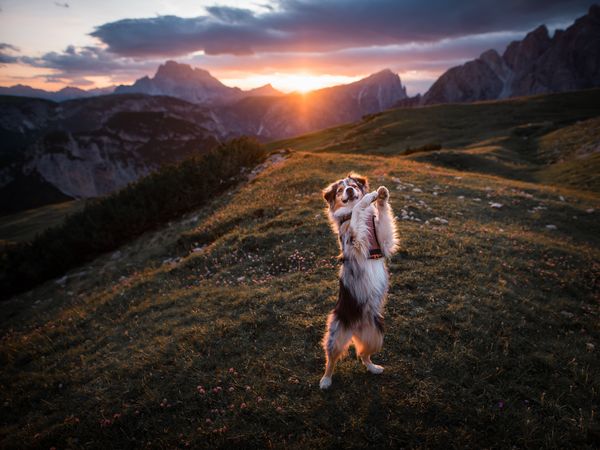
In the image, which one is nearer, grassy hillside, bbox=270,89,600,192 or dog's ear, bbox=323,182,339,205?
dog's ear, bbox=323,182,339,205

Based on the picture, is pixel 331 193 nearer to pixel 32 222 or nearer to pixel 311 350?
pixel 311 350

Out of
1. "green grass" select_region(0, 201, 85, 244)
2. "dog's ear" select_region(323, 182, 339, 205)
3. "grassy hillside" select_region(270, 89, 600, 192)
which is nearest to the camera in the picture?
"dog's ear" select_region(323, 182, 339, 205)

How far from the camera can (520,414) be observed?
221 inches

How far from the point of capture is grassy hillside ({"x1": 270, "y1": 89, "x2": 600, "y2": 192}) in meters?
29.4

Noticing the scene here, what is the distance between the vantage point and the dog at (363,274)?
565 centimetres

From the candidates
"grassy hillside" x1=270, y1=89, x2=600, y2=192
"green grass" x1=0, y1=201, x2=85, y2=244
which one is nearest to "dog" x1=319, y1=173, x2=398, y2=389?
"grassy hillside" x1=270, y1=89, x2=600, y2=192

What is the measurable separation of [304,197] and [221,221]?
4.90 meters

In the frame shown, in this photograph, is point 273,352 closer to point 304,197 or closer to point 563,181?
point 304,197

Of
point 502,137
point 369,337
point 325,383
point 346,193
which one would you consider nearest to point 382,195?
point 346,193

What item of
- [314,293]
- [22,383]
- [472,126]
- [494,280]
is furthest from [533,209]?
[472,126]

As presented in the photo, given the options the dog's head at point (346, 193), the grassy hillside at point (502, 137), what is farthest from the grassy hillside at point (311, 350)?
the grassy hillside at point (502, 137)

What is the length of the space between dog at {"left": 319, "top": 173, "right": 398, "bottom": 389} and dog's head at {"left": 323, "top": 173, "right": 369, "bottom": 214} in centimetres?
3

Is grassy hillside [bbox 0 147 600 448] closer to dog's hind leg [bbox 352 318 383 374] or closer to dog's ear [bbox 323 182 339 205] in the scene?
dog's hind leg [bbox 352 318 383 374]

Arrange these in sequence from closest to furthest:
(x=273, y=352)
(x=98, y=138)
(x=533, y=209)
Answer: (x=273, y=352)
(x=533, y=209)
(x=98, y=138)
